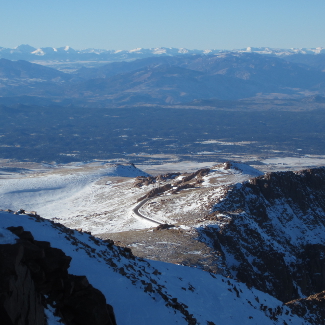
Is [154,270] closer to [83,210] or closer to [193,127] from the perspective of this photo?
[83,210]

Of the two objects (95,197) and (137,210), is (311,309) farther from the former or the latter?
(95,197)

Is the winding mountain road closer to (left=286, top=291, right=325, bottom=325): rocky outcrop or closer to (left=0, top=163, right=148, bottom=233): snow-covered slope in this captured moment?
(left=0, top=163, right=148, bottom=233): snow-covered slope

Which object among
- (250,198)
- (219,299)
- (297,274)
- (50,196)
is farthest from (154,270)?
(50,196)

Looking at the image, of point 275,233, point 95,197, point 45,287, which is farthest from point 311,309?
point 95,197

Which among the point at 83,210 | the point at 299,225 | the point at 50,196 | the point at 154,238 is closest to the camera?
the point at 154,238

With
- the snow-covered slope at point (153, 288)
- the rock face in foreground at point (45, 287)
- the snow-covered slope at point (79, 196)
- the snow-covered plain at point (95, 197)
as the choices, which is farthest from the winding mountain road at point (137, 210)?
the rock face in foreground at point (45, 287)
